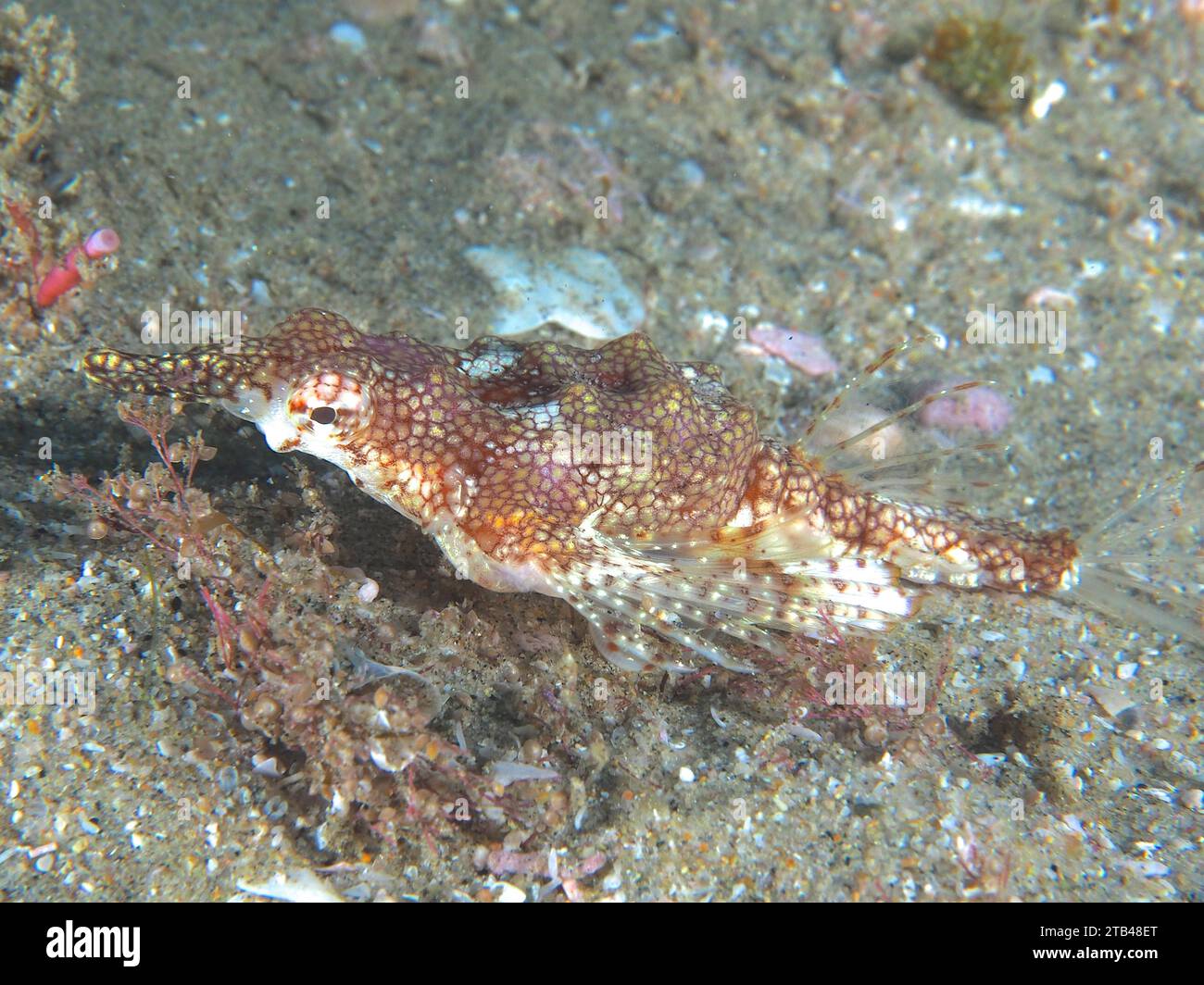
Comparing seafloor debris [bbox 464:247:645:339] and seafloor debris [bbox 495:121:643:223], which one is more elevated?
seafloor debris [bbox 495:121:643:223]

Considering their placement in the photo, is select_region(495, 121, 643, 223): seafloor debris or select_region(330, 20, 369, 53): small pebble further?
select_region(330, 20, 369, 53): small pebble

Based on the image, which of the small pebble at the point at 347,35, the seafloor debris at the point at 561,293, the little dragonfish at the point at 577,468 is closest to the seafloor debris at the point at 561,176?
the seafloor debris at the point at 561,293

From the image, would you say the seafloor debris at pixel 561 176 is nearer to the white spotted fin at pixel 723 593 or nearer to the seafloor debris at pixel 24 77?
the seafloor debris at pixel 24 77

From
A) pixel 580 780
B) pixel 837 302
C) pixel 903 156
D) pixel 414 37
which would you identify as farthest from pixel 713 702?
pixel 414 37

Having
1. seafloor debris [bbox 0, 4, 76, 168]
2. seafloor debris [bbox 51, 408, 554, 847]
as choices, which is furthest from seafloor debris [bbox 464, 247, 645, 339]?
seafloor debris [bbox 0, 4, 76, 168]

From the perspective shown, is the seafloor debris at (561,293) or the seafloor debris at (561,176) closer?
the seafloor debris at (561,293)

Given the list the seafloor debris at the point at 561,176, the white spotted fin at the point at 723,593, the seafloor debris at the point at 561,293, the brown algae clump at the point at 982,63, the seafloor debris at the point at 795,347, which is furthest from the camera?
the brown algae clump at the point at 982,63

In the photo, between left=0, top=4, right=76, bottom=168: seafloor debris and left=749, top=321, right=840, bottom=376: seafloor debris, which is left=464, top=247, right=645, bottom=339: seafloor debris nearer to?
left=749, top=321, right=840, bottom=376: seafloor debris
